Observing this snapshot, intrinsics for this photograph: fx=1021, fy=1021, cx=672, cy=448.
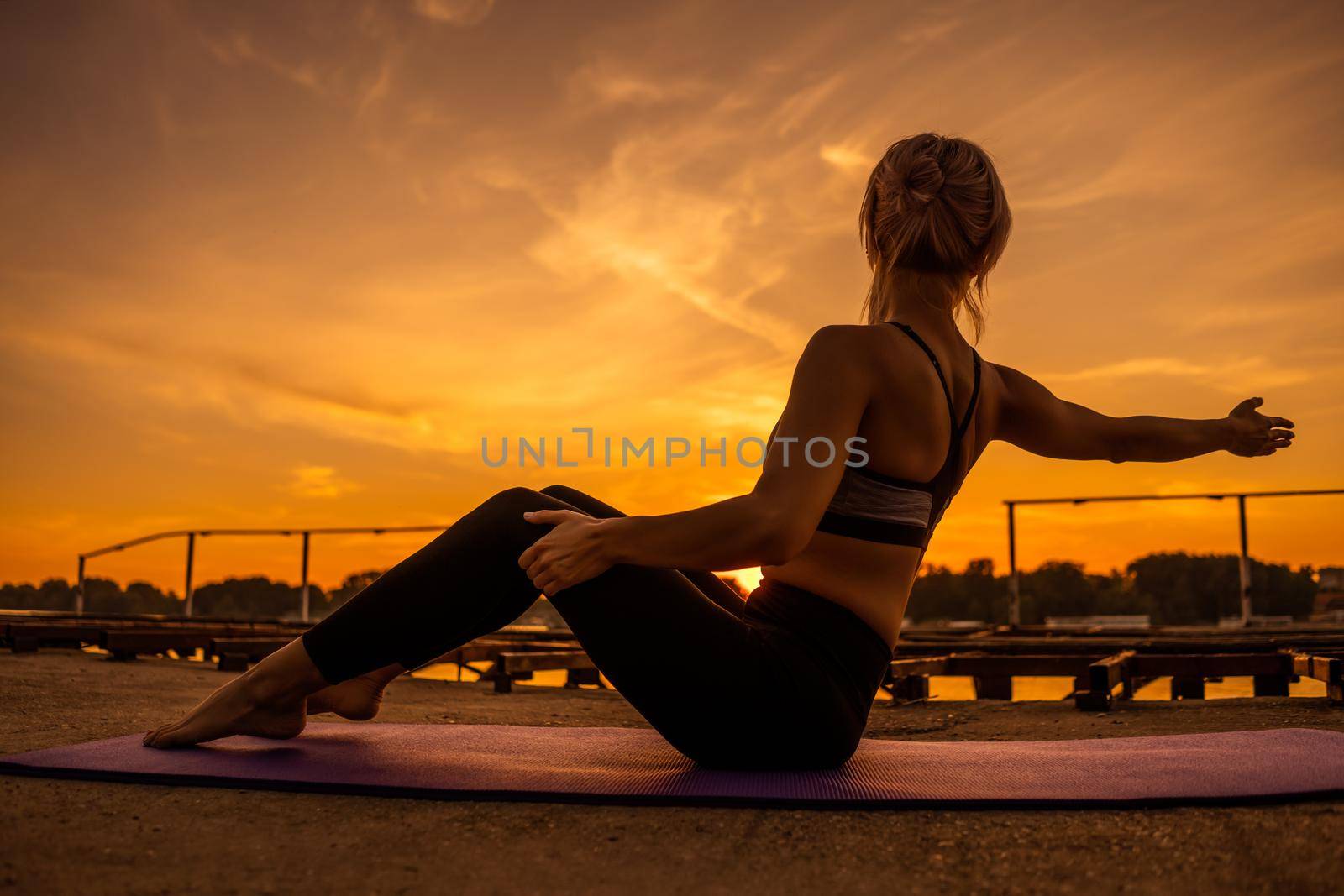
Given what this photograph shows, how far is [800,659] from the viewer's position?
1598 millimetres

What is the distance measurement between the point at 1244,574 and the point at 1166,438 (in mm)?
7269

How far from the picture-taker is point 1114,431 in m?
2.00

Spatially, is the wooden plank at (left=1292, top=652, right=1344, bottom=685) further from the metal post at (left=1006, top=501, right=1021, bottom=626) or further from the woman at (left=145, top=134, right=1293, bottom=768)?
the metal post at (left=1006, top=501, right=1021, bottom=626)

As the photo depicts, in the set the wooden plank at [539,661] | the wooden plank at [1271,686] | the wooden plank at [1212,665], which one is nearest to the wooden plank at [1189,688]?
the wooden plank at [1271,686]

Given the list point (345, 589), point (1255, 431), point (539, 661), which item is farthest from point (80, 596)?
point (1255, 431)

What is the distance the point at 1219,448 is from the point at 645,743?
1326 millimetres

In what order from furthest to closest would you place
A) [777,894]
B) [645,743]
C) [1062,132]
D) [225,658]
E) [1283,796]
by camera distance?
1. [1062,132]
2. [225,658]
3. [645,743]
4. [1283,796]
5. [777,894]

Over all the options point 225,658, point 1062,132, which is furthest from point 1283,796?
point 1062,132

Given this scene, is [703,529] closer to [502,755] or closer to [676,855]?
[676,855]

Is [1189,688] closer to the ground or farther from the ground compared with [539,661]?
closer to the ground

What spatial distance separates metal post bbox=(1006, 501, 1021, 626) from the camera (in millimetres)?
9016

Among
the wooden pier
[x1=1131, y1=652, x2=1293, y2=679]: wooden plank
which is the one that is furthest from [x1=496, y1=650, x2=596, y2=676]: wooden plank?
[x1=1131, y1=652, x2=1293, y2=679]: wooden plank

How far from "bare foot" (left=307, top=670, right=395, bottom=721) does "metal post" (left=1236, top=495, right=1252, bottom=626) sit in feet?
26.2

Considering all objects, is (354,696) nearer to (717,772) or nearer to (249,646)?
(717,772)
